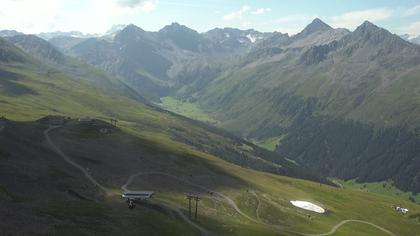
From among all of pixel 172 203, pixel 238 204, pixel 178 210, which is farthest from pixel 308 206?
pixel 178 210

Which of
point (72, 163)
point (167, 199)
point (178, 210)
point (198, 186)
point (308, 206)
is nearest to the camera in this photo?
point (178, 210)

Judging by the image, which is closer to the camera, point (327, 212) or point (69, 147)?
point (69, 147)

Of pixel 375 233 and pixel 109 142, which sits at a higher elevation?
pixel 109 142

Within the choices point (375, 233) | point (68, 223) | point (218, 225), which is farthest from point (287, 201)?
point (68, 223)

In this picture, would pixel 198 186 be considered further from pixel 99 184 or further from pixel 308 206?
pixel 308 206

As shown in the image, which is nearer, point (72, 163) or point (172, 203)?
point (172, 203)

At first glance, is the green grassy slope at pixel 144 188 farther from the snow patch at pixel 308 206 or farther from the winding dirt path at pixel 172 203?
the snow patch at pixel 308 206

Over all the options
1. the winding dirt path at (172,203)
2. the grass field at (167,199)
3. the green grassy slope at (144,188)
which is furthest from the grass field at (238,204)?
the winding dirt path at (172,203)

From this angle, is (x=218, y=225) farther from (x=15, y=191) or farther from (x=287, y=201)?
(x=287, y=201)

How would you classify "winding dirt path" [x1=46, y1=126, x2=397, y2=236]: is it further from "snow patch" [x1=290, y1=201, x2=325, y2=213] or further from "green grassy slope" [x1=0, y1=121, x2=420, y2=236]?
"snow patch" [x1=290, y1=201, x2=325, y2=213]

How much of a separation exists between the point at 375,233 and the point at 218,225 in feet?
258

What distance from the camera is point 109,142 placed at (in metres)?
186

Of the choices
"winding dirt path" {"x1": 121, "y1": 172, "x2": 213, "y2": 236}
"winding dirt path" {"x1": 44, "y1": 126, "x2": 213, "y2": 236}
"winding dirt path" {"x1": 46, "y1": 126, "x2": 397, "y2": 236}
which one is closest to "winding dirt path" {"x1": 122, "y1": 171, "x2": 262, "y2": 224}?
"winding dirt path" {"x1": 46, "y1": 126, "x2": 397, "y2": 236}

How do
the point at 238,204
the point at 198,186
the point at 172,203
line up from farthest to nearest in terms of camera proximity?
the point at 198,186, the point at 238,204, the point at 172,203
